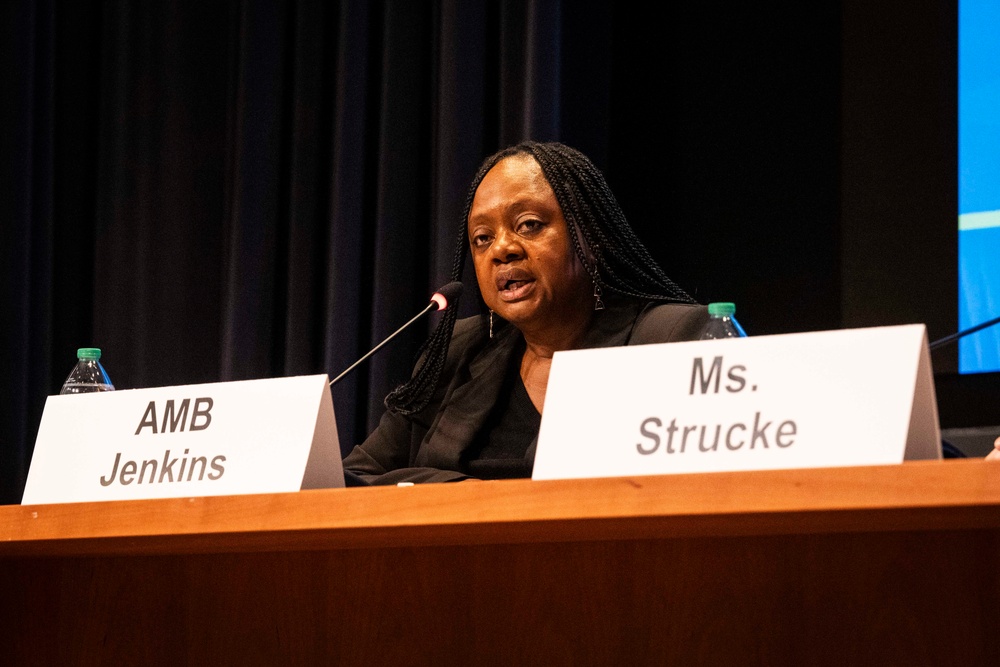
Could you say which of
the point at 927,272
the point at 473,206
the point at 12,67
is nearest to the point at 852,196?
the point at 927,272

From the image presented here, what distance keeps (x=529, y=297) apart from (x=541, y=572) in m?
0.81

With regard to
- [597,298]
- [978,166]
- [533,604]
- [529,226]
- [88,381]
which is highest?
[978,166]

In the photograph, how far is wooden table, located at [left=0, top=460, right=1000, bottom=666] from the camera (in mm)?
836

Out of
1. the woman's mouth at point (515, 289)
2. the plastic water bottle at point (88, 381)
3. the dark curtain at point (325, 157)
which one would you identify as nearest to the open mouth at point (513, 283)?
the woman's mouth at point (515, 289)

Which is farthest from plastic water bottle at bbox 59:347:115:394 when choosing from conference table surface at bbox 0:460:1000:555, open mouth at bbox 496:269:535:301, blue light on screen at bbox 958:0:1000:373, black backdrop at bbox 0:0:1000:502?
blue light on screen at bbox 958:0:1000:373

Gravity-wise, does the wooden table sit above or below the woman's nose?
below

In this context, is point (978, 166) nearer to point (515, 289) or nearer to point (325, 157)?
point (515, 289)

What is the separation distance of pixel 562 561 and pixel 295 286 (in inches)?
60.7

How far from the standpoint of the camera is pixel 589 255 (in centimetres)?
189

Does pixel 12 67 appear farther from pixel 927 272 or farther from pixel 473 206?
pixel 927 272

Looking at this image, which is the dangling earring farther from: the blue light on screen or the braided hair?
the blue light on screen

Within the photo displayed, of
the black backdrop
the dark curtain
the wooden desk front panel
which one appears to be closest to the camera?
the wooden desk front panel

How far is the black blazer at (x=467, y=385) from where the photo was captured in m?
1.73

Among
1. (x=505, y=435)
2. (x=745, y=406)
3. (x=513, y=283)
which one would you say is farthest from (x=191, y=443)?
(x=513, y=283)
